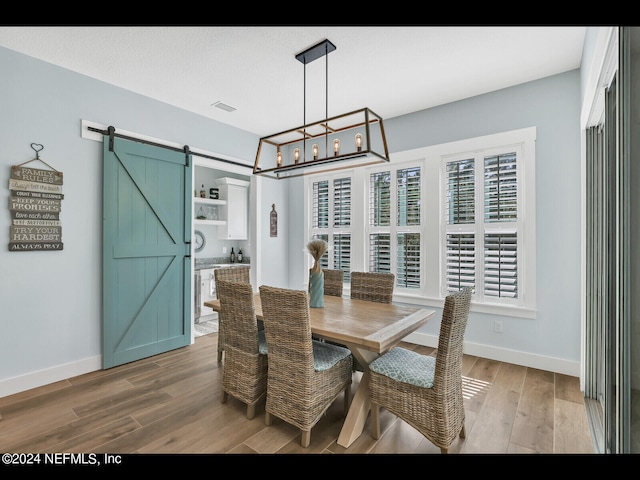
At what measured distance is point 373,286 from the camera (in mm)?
3188

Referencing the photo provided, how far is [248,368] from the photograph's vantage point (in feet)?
7.77

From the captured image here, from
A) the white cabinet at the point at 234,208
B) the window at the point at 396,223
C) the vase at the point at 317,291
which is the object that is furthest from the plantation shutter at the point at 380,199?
the white cabinet at the point at 234,208

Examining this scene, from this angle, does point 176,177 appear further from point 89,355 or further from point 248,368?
point 248,368

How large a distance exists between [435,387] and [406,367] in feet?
0.84

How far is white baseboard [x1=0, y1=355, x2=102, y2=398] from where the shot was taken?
2695 mm

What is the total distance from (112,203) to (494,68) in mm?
3779

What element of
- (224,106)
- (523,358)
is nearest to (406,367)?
(523,358)

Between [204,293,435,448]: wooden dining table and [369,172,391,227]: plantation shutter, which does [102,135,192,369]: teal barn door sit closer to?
[204,293,435,448]: wooden dining table

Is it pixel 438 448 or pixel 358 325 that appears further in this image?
pixel 358 325

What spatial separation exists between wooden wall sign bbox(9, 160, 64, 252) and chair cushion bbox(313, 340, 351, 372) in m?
2.47

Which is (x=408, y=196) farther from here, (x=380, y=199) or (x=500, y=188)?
(x=500, y=188)
